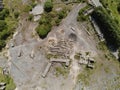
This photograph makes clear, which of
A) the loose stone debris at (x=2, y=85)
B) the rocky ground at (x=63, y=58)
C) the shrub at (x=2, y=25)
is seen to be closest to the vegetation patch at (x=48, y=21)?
the rocky ground at (x=63, y=58)

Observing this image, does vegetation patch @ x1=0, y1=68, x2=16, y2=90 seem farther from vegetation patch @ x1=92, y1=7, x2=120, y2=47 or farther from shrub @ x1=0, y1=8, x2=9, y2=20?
vegetation patch @ x1=92, y1=7, x2=120, y2=47

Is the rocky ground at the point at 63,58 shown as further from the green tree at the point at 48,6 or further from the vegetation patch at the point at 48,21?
the green tree at the point at 48,6

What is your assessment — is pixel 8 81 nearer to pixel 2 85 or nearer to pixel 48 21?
pixel 2 85

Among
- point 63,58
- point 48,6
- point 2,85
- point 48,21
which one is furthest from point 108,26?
point 2,85

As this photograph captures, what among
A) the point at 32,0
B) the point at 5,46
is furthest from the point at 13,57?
the point at 32,0

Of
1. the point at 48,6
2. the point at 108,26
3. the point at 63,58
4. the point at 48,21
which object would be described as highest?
the point at 48,6

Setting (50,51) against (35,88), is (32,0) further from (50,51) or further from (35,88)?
(35,88)

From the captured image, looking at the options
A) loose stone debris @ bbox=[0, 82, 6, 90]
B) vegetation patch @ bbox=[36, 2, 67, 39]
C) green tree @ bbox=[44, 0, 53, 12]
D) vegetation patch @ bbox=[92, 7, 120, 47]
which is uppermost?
green tree @ bbox=[44, 0, 53, 12]

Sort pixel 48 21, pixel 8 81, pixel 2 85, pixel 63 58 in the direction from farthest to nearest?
pixel 48 21, pixel 8 81, pixel 2 85, pixel 63 58

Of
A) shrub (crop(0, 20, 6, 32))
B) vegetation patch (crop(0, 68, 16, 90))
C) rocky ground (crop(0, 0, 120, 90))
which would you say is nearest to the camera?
rocky ground (crop(0, 0, 120, 90))

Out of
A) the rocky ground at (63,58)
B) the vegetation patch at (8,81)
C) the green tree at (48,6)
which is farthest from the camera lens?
the green tree at (48,6)

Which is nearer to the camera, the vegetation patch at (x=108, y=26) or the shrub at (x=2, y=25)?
the vegetation patch at (x=108, y=26)

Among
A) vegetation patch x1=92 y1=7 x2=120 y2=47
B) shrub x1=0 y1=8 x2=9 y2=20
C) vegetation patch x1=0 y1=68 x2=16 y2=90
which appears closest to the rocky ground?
vegetation patch x1=0 y1=68 x2=16 y2=90

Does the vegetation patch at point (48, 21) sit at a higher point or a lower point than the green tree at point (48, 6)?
lower
